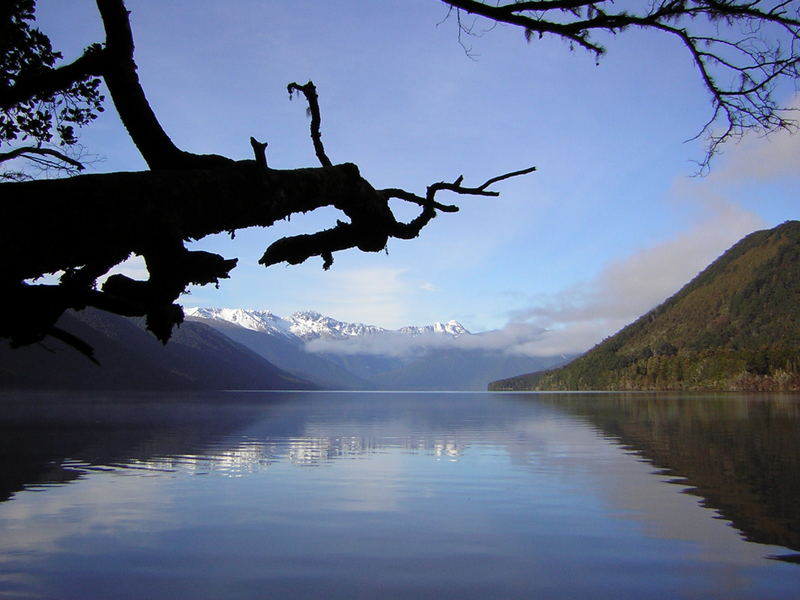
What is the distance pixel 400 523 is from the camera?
19.2 m

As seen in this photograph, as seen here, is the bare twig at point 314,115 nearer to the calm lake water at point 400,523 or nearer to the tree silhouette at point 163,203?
the tree silhouette at point 163,203

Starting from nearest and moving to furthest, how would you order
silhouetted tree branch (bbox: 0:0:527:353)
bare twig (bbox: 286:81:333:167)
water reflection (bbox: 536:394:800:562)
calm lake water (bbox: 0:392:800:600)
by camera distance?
1. silhouetted tree branch (bbox: 0:0:527:353)
2. bare twig (bbox: 286:81:333:167)
3. calm lake water (bbox: 0:392:800:600)
4. water reflection (bbox: 536:394:800:562)

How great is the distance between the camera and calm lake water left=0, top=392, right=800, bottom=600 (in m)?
13.1

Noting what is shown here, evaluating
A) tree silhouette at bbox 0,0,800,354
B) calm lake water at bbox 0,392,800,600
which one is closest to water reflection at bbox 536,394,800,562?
calm lake water at bbox 0,392,800,600

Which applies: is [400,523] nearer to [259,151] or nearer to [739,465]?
[259,151]

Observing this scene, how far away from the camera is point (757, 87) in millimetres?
7703

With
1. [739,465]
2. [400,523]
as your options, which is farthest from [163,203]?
[739,465]

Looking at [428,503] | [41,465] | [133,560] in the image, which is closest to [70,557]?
[133,560]

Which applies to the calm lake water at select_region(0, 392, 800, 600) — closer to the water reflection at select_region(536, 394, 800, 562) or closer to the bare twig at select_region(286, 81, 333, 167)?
the water reflection at select_region(536, 394, 800, 562)

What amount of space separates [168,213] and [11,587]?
35.8 feet

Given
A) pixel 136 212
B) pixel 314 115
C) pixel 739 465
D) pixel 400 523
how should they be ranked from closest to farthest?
pixel 136 212, pixel 314 115, pixel 400 523, pixel 739 465

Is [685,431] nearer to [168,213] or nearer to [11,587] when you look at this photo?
[11,587]

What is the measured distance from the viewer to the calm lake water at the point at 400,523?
517 inches

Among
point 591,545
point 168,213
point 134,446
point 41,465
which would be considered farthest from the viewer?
point 134,446
